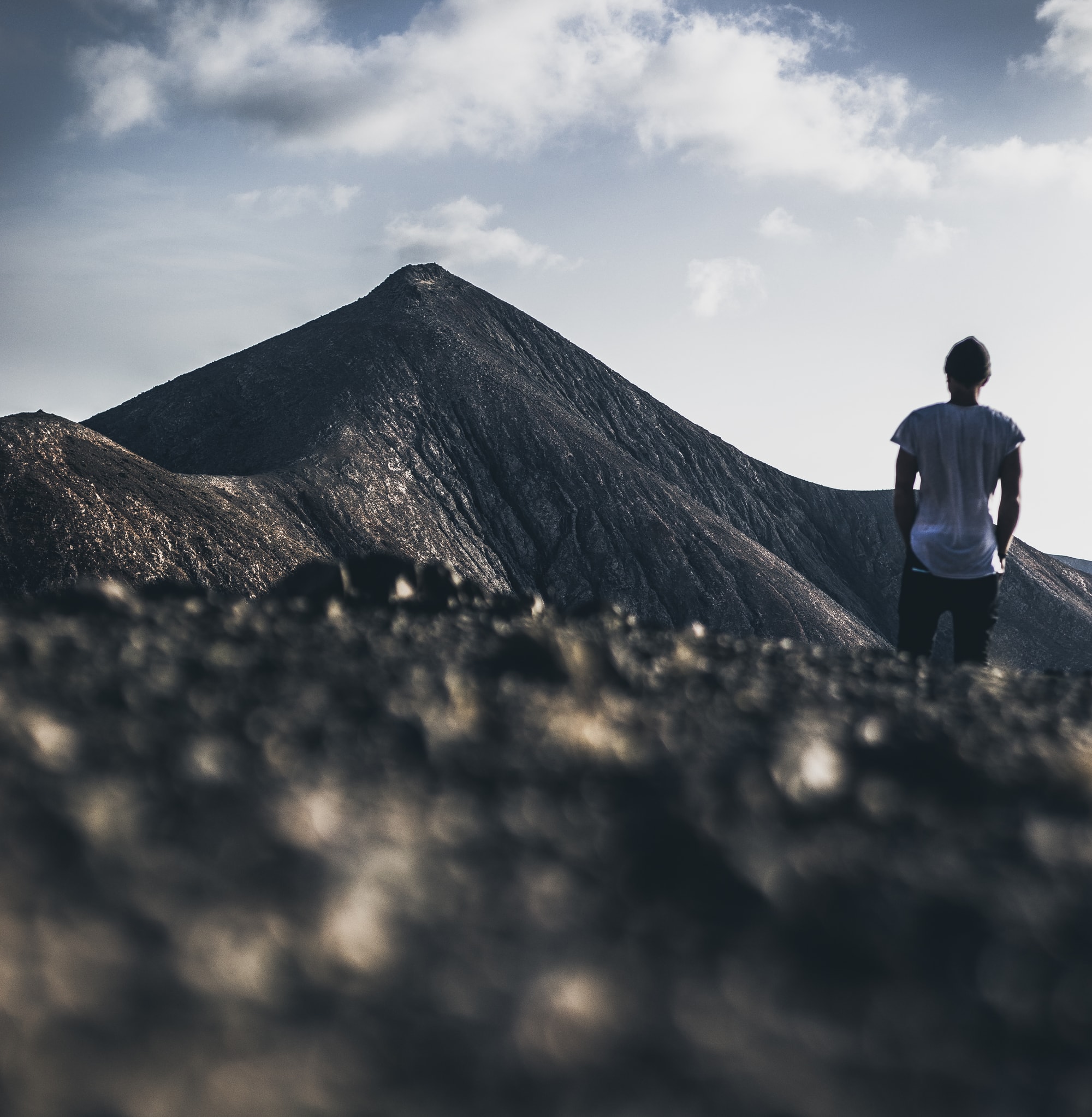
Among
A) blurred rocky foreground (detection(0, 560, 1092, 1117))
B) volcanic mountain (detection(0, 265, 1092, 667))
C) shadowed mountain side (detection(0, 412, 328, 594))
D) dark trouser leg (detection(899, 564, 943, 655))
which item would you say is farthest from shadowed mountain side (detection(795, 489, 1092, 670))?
blurred rocky foreground (detection(0, 560, 1092, 1117))

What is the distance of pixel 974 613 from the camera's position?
6.86 metres

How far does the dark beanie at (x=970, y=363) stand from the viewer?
6.73m

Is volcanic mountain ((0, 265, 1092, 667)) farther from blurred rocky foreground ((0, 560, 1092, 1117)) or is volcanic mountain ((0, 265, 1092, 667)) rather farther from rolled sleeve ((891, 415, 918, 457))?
blurred rocky foreground ((0, 560, 1092, 1117))

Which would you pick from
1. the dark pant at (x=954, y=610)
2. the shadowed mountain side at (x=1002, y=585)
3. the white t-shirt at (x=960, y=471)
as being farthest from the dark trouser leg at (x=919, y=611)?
the shadowed mountain side at (x=1002, y=585)

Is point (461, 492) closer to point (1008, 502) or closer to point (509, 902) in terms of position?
point (1008, 502)

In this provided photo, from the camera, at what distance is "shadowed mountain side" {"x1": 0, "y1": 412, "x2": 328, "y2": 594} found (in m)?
24.5

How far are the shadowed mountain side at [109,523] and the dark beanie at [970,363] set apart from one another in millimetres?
21670

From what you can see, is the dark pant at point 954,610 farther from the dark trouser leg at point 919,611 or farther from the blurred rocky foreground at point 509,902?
the blurred rocky foreground at point 509,902

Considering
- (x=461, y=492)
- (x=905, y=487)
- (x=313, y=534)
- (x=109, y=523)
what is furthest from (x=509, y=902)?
(x=461, y=492)

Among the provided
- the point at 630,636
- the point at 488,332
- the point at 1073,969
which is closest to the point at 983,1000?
the point at 1073,969

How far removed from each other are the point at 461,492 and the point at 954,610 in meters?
41.1

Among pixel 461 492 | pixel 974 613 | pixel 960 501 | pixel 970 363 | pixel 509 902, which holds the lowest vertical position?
pixel 509 902

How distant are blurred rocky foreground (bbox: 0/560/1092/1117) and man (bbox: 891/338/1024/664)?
3.65 meters

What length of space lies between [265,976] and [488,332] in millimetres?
60636
